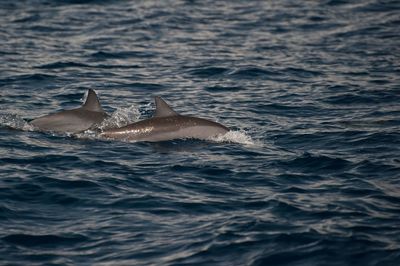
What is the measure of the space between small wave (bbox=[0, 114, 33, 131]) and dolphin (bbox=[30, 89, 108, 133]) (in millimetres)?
181

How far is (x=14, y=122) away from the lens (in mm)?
19438

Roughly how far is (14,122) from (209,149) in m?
5.13

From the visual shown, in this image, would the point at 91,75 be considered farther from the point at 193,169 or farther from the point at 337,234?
the point at 337,234

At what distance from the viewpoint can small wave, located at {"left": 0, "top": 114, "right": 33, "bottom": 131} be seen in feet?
62.5

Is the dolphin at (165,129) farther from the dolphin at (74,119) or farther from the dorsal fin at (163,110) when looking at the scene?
the dolphin at (74,119)

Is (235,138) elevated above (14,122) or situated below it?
below

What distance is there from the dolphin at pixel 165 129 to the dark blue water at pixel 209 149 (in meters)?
0.22

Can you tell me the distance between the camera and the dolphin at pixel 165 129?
18.2 m

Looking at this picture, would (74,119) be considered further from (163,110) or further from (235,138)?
(235,138)

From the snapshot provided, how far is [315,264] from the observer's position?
12.0 m

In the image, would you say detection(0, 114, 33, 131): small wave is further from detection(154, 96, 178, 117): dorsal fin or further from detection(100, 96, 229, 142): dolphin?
detection(154, 96, 178, 117): dorsal fin

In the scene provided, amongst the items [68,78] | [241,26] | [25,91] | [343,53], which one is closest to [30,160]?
[25,91]

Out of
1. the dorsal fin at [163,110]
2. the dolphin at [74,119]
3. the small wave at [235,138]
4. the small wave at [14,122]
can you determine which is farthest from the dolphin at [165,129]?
the small wave at [14,122]

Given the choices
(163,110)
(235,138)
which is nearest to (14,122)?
(163,110)
